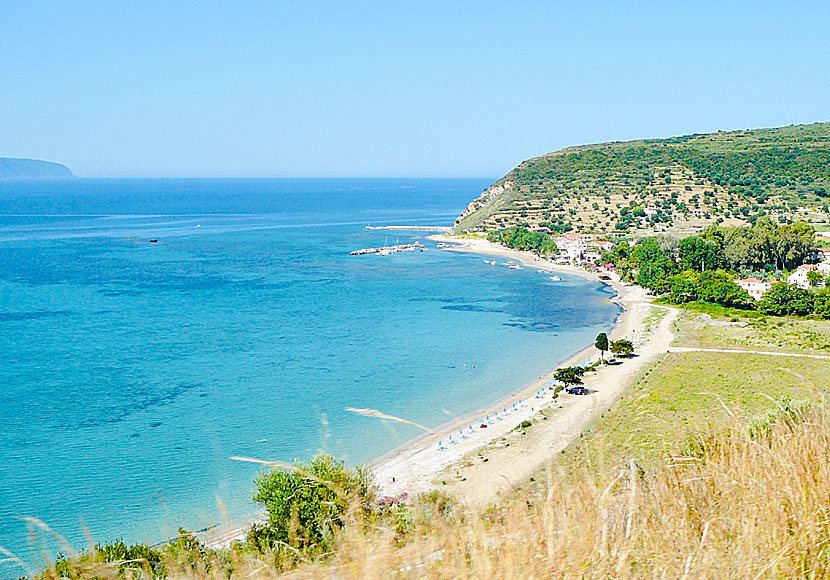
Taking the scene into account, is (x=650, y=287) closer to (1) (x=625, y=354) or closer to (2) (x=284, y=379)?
(1) (x=625, y=354)

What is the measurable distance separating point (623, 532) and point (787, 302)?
3868 centimetres

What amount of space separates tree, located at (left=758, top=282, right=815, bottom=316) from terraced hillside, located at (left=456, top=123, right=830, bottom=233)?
99.5ft

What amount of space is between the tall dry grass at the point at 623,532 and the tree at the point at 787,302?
37392 millimetres

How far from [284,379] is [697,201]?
201 feet

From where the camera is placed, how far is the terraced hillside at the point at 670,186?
70.7 meters

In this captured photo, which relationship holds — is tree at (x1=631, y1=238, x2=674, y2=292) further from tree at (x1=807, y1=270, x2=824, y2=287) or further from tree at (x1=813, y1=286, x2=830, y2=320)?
tree at (x1=813, y1=286, x2=830, y2=320)

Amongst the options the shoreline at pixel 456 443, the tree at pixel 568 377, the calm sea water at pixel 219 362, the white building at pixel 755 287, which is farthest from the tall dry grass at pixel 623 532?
the white building at pixel 755 287

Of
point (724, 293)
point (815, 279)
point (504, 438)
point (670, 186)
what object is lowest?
point (504, 438)

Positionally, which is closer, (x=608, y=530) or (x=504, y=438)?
(x=608, y=530)

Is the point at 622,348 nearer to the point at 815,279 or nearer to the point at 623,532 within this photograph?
the point at 815,279

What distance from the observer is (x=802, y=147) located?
280ft

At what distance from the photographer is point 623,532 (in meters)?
2.20

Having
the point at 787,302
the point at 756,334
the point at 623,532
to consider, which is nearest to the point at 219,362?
the point at 756,334

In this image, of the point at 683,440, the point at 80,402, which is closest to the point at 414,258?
the point at 80,402
